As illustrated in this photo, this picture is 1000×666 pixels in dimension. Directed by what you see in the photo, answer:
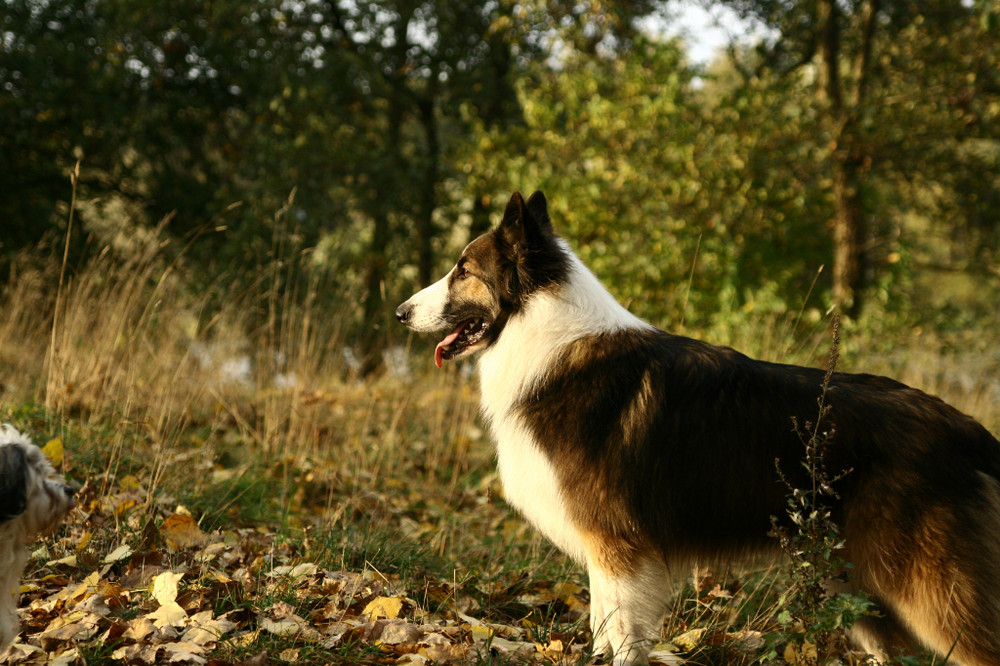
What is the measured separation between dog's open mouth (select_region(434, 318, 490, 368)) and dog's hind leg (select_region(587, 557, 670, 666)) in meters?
1.15

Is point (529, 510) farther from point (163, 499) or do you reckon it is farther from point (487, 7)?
point (487, 7)

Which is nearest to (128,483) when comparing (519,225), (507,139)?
(519,225)

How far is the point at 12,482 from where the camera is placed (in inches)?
102

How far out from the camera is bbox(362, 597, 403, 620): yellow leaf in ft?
10.5

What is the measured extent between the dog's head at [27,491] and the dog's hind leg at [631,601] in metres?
2.04

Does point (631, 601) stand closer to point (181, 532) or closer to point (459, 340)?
point (459, 340)

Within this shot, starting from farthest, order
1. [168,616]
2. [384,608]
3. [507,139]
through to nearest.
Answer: [507,139], [384,608], [168,616]

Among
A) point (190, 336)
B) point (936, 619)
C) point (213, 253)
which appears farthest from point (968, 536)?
point (213, 253)

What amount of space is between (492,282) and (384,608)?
149 cm

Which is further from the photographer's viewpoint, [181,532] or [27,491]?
[181,532]

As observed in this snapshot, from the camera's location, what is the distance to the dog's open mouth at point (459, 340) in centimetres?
364

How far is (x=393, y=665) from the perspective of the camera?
2.88m

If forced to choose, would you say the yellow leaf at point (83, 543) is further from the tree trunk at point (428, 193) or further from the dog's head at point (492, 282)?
the tree trunk at point (428, 193)

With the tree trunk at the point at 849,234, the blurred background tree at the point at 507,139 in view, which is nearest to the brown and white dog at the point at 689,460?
the blurred background tree at the point at 507,139
